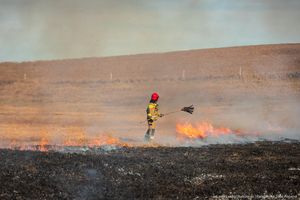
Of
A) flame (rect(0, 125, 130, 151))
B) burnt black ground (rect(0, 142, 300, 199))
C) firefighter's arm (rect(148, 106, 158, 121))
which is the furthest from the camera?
firefighter's arm (rect(148, 106, 158, 121))

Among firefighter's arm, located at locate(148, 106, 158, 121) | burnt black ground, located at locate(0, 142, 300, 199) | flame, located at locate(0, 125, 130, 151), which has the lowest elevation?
burnt black ground, located at locate(0, 142, 300, 199)

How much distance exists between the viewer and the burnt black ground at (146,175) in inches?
508

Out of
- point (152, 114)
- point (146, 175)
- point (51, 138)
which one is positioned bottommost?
point (146, 175)

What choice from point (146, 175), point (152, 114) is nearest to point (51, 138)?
point (152, 114)

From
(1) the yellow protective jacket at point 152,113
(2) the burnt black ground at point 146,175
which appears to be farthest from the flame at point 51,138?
(2) the burnt black ground at point 146,175

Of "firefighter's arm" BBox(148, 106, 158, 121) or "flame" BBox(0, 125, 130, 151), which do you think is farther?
"firefighter's arm" BBox(148, 106, 158, 121)

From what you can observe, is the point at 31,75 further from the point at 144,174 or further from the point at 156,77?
the point at 144,174

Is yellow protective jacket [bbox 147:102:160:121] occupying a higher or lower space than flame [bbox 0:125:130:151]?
higher

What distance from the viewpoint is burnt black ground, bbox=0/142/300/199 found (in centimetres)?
1289

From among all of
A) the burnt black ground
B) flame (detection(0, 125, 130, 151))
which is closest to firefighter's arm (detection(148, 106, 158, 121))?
flame (detection(0, 125, 130, 151))

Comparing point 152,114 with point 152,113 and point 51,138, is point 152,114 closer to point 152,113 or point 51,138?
point 152,113

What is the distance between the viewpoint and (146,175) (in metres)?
15.0

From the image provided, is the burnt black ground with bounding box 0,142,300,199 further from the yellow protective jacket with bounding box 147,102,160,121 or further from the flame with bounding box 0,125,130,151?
the flame with bounding box 0,125,130,151

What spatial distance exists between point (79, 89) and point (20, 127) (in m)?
25.0
